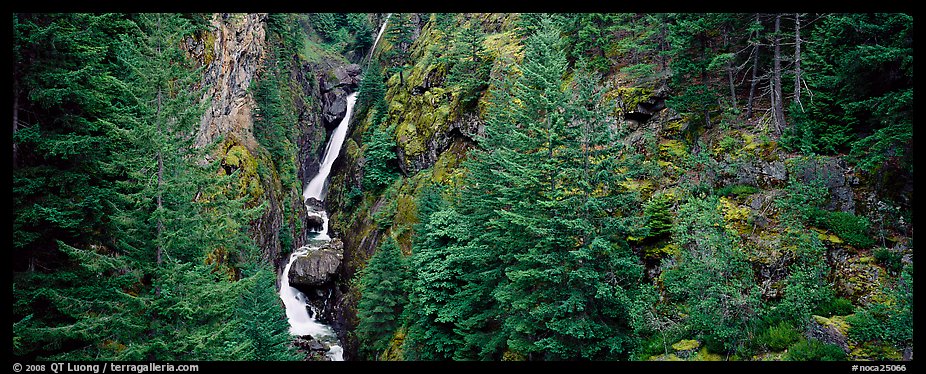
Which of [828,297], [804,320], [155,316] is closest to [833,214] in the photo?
[828,297]

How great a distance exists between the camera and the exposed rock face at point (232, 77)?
2588cm

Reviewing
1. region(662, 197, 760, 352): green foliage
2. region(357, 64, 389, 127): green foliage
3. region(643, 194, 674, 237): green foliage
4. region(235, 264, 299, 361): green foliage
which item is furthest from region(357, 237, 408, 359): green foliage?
region(357, 64, 389, 127): green foliage

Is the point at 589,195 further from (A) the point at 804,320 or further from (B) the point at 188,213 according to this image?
(B) the point at 188,213

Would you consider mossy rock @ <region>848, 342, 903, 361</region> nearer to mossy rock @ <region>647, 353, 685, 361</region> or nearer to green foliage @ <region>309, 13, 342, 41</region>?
mossy rock @ <region>647, 353, 685, 361</region>

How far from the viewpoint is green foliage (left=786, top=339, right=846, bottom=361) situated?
32.4ft

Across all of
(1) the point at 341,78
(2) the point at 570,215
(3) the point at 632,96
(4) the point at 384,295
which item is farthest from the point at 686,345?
(1) the point at 341,78

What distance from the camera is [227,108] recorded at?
2919 centimetres

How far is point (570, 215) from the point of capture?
13.7m

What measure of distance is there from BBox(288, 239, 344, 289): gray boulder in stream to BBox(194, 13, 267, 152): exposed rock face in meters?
9.42

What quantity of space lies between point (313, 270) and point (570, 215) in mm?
25562

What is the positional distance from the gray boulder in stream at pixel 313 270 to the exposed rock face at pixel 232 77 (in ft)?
30.9

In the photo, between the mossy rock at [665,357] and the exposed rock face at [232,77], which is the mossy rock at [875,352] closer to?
the mossy rock at [665,357]

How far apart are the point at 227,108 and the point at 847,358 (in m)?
32.6

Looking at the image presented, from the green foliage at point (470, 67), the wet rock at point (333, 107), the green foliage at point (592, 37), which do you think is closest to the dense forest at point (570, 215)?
the green foliage at point (592, 37)
